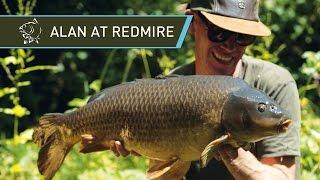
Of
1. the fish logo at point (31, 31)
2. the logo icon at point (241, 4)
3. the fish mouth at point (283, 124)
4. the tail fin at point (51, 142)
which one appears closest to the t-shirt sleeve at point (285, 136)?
the logo icon at point (241, 4)

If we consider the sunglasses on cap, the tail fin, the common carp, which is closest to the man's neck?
the sunglasses on cap

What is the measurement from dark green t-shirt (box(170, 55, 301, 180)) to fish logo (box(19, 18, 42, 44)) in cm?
92

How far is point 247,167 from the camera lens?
2.62 metres

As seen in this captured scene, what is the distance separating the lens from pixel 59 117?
→ 2822 mm

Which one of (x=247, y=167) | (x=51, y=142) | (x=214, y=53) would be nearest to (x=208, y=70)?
(x=214, y=53)

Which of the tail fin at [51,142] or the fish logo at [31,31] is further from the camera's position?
the fish logo at [31,31]

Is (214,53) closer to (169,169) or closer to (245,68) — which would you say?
(245,68)

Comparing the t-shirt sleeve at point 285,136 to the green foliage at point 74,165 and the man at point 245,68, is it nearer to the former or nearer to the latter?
the man at point 245,68

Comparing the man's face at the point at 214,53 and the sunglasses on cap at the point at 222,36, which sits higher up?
the sunglasses on cap at the point at 222,36

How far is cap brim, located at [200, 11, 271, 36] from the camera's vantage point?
2691 mm

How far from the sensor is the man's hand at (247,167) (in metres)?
2.51

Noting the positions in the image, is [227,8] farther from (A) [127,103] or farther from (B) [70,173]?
(B) [70,173]

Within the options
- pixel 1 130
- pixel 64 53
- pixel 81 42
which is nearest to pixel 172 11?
pixel 64 53

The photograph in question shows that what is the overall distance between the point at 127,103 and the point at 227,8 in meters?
0.45
